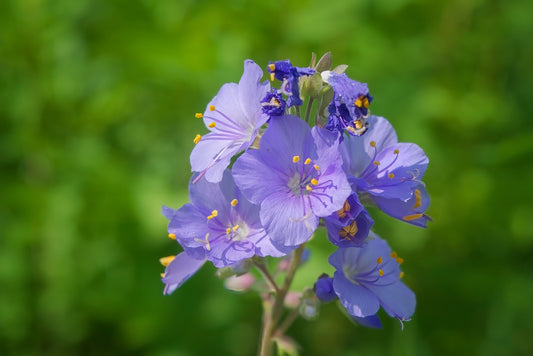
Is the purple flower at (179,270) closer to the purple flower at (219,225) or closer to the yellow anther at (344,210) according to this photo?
the purple flower at (219,225)

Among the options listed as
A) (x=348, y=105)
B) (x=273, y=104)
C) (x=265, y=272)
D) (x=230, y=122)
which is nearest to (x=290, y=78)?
(x=273, y=104)

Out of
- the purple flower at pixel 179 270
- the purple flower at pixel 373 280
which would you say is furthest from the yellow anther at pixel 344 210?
the purple flower at pixel 179 270

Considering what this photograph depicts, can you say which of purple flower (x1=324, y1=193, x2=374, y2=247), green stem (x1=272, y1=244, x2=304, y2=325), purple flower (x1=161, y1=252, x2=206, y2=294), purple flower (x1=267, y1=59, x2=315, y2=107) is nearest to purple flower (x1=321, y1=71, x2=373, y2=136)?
purple flower (x1=267, y1=59, x2=315, y2=107)

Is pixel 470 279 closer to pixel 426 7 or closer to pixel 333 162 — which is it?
pixel 426 7

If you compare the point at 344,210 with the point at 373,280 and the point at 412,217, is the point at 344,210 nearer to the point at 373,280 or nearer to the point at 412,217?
the point at 412,217

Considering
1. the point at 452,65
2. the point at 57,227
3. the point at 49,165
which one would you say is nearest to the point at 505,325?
the point at 452,65
